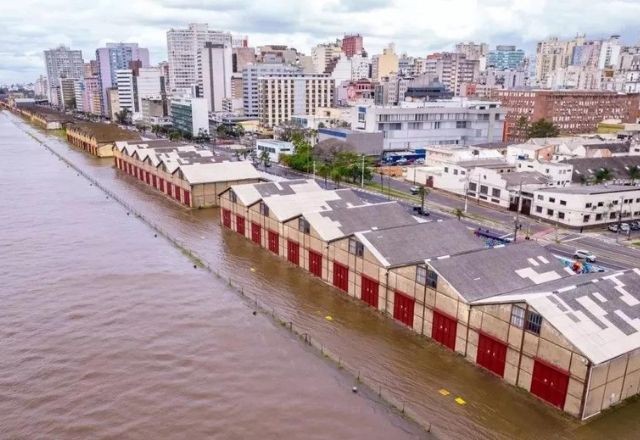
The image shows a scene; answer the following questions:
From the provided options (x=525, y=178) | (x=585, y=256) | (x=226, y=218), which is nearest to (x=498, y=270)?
(x=585, y=256)

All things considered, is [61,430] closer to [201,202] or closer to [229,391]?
[229,391]

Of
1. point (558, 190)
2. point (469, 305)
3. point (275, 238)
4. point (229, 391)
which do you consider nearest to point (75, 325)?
point (229, 391)

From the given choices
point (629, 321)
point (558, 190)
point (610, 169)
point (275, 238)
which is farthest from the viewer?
point (610, 169)

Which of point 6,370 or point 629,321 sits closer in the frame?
point 629,321

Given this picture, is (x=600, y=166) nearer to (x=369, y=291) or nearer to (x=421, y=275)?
(x=369, y=291)

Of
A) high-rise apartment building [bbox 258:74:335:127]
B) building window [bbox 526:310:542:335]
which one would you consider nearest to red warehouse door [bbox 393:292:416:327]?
building window [bbox 526:310:542:335]

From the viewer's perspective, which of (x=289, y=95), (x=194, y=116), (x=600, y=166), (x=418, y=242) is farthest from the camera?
(x=289, y=95)

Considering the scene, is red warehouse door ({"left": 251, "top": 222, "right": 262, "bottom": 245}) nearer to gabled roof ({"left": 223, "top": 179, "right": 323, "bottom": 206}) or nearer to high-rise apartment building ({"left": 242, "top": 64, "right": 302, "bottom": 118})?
gabled roof ({"left": 223, "top": 179, "right": 323, "bottom": 206})
